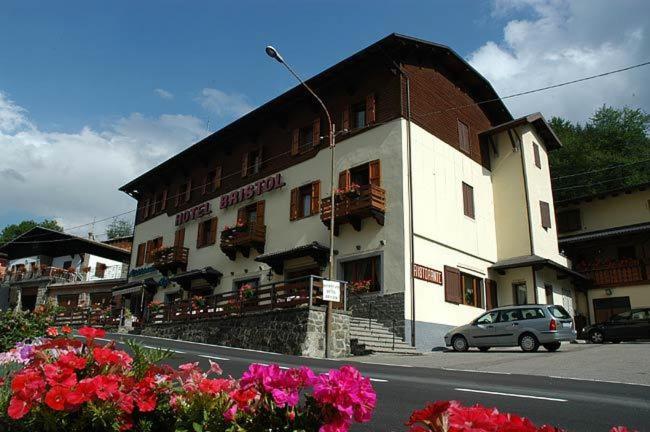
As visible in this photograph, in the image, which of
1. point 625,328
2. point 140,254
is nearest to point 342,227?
point 625,328

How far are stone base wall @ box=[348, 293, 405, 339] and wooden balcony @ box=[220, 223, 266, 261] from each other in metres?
6.41

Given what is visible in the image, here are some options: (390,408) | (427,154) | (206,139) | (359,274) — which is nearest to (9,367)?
(390,408)

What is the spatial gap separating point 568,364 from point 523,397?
21.7 ft

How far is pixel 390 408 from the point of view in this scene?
6.66 m

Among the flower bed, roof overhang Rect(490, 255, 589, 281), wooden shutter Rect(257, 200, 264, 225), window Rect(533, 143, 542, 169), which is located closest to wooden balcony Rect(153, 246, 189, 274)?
wooden shutter Rect(257, 200, 264, 225)

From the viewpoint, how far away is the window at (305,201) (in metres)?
24.0

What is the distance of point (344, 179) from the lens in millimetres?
23141

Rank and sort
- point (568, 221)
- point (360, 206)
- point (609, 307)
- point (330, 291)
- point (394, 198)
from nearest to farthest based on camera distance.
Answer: point (330, 291)
point (360, 206)
point (394, 198)
point (609, 307)
point (568, 221)

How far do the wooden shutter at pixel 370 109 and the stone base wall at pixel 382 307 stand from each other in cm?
743

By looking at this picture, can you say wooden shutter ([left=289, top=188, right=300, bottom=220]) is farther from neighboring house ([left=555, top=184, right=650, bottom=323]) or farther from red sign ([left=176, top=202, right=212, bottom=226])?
neighboring house ([left=555, top=184, right=650, bottom=323])

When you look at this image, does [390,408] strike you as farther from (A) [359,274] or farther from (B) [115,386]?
(A) [359,274]

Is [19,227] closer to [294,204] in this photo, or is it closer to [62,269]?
[62,269]

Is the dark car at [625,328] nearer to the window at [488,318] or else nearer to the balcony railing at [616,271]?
the balcony railing at [616,271]

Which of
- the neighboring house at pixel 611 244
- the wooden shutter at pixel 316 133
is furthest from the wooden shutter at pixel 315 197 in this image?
the neighboring house at pixel 611 244
